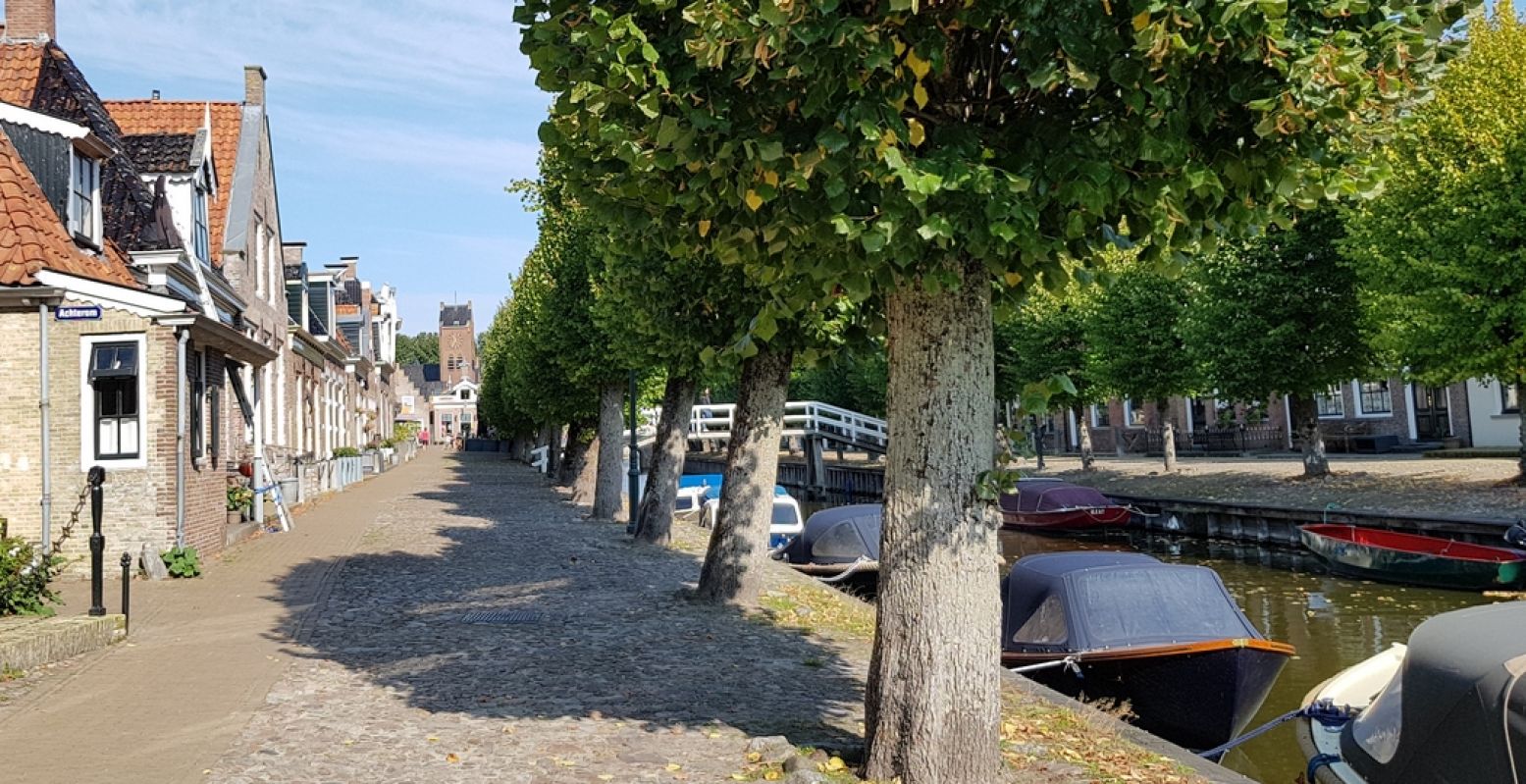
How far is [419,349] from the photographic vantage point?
167 meters

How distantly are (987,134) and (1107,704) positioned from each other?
575cm

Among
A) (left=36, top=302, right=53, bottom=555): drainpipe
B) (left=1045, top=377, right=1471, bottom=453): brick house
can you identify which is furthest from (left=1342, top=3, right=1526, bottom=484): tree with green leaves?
(left=36, top=302, right=53, bottom=555): drainpipe

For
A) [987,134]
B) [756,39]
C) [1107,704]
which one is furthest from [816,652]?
[756,39]

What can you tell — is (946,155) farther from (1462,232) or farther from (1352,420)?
(1352,420)

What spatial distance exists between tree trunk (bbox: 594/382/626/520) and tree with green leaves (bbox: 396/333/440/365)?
14340cm

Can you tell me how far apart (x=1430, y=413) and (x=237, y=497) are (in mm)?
38254

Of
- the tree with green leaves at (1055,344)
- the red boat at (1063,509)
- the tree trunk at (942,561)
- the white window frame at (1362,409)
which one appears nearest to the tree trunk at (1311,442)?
the red boat at (1063,509)

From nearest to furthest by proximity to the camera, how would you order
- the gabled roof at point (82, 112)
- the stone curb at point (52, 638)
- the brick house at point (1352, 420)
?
1. the stone curb at point (52, 638)
2. the gabled roof at point (82, 112)
3. the brick house at point (1352, 420)

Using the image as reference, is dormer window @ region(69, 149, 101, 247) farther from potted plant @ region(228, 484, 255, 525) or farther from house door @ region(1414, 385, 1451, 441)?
house door @ region(1414, 385, 1451, 441)

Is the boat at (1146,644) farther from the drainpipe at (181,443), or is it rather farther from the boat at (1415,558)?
the drainpipe at (181,443)

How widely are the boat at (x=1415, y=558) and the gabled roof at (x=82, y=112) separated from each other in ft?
67.6

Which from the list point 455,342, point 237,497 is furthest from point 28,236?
point 455,342

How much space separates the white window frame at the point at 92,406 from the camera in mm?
14846

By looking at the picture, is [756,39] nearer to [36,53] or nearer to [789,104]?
[789,104]
